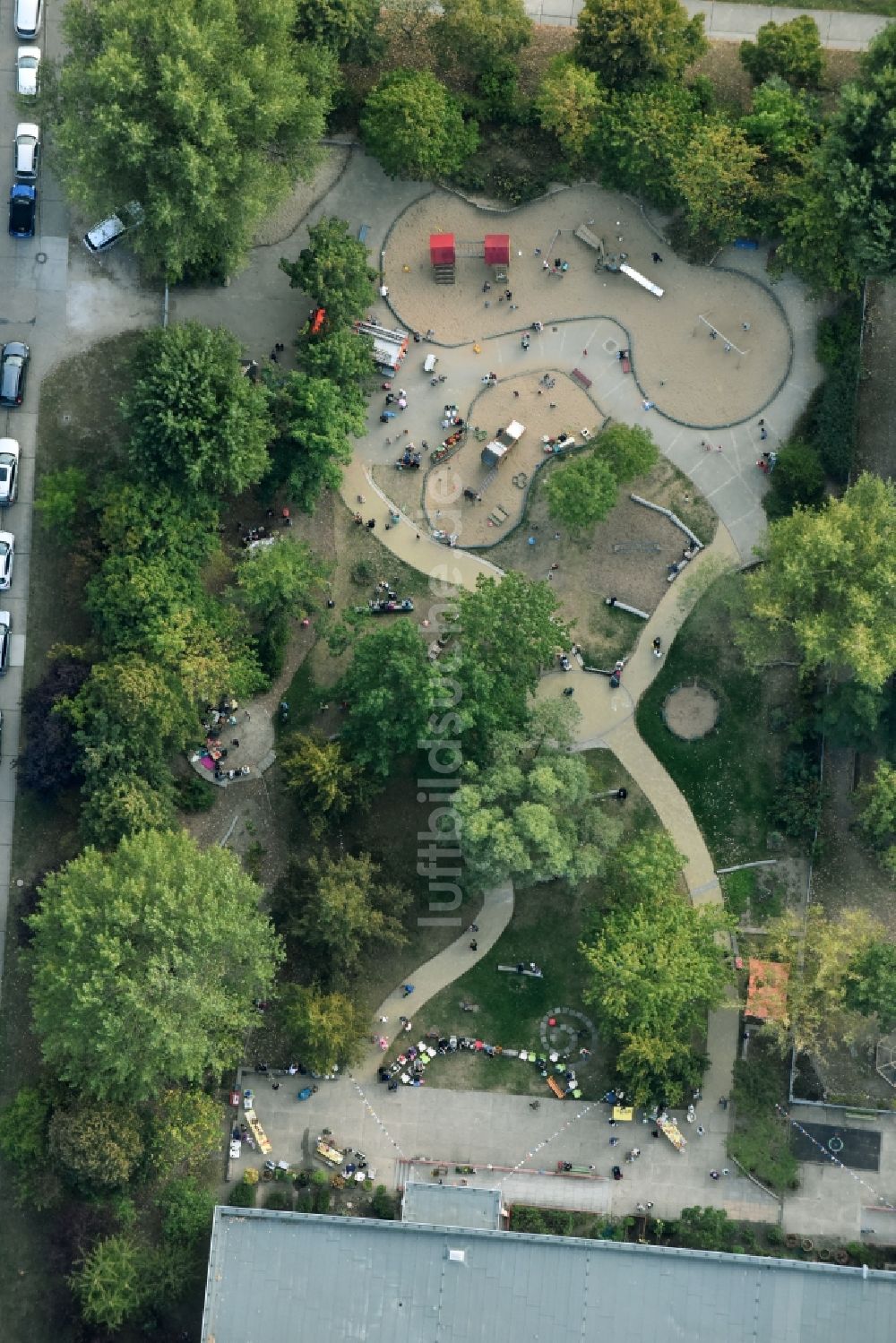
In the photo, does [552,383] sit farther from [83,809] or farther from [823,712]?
[83,809]

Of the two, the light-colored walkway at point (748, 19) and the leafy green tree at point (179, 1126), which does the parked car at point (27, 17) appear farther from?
the leafy green tree at point (179, 1126)

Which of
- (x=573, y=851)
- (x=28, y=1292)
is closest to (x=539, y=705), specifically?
(x=573, y=851)

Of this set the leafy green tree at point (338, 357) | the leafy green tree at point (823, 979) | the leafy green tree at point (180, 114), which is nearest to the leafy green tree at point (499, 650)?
the leafy green tree at point (338, 357)

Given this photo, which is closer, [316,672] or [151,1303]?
[151,1303]

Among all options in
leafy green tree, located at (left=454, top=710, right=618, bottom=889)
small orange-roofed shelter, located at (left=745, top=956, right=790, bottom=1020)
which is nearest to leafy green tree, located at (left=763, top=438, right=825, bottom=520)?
leafy green tree, located at (left=454, top=710, right=618, bottom=889)

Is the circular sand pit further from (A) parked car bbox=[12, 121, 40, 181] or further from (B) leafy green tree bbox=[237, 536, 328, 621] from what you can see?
(A) parked car bbox=[12, 121, 40, 181]
